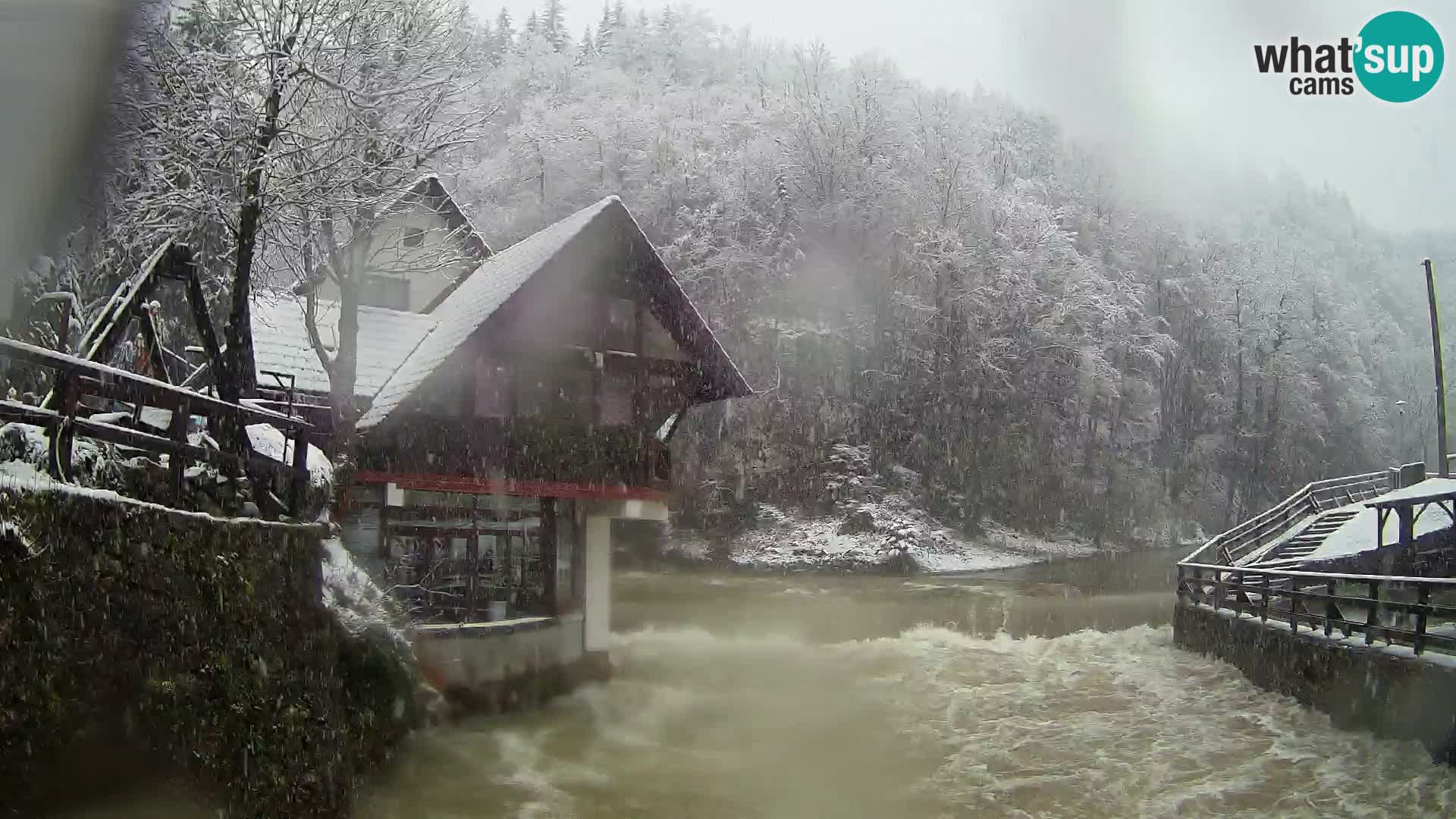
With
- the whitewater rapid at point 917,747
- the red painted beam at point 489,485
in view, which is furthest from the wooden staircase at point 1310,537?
the red painted beam at point 489,485

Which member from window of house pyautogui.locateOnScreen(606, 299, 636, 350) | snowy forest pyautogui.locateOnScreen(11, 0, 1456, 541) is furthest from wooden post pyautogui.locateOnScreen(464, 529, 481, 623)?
snowy forest pyautogui.locateOnScreen(11, 0, 1456, 541)

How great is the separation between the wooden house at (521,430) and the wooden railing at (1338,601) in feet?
29.7

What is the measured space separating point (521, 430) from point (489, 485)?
3.04ft

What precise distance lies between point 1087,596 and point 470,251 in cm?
2061

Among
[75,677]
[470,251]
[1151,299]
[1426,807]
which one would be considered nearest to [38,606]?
[75,677]

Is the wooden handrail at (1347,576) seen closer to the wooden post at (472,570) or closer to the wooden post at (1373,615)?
the wooden post at (1373,615)

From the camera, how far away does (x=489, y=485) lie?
45.8 ft

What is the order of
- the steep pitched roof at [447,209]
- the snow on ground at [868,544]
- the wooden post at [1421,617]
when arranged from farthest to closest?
Result: 1. the snow on ground at [868,544]
2. the steep pitched roof at [447,209]
3. the wooden post at [1421,617]

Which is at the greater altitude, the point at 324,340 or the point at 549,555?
the point at 324,340

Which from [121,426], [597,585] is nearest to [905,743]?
[597,585]

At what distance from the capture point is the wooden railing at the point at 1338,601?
10.9m

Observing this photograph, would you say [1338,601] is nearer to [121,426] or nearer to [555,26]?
[121,426]

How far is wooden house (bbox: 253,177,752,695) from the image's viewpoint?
45.5ft

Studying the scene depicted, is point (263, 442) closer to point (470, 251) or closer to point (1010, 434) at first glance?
point (470, 251)
